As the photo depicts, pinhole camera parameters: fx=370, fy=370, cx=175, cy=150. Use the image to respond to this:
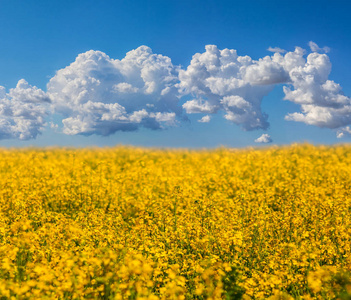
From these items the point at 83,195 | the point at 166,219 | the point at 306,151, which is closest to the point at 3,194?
the point at 83,195

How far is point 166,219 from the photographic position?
8.09m

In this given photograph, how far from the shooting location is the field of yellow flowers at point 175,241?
469cm

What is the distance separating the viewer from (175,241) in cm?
693

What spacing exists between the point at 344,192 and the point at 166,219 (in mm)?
6371

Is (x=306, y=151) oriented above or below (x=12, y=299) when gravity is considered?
above

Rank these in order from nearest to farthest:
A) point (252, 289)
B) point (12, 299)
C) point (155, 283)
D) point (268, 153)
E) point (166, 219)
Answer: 1. point (12, 299)
2. point (252, 289)
3. point (155, 283)
4. point (166, 219)
5. point (268, 153)

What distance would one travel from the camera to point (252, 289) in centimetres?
497

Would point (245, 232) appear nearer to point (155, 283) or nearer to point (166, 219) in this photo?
point (166, 219)

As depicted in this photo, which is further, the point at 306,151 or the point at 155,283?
the point at 306,151

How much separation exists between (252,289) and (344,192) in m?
7.72

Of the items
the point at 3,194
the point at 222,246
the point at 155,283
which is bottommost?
the point at 155,283

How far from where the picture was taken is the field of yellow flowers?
469 centimetres

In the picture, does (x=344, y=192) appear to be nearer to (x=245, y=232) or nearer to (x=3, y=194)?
(x=245, y=232)

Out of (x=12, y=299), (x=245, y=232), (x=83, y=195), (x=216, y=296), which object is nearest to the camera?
(x=12, y=299)
